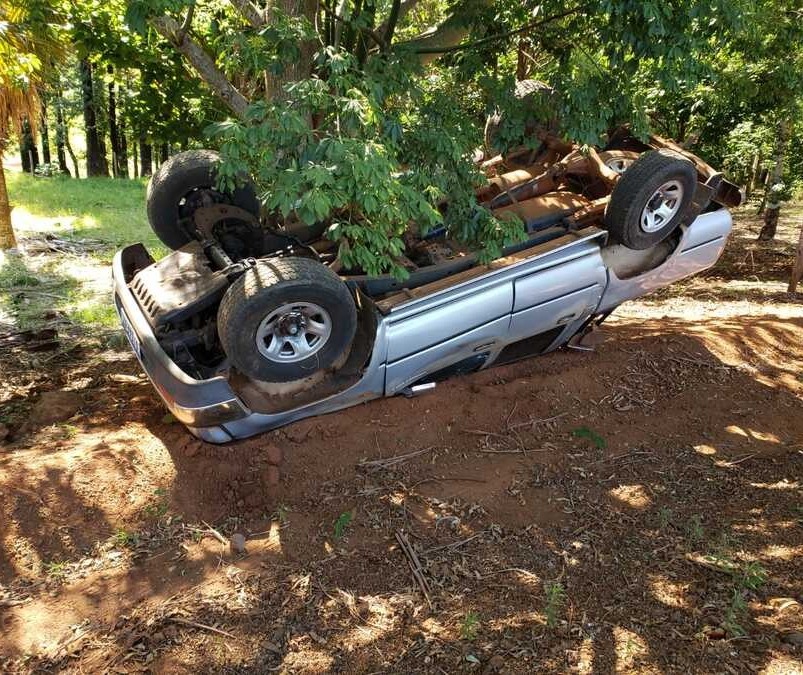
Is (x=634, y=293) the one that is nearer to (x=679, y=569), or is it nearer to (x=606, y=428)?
(x=606, y=428)

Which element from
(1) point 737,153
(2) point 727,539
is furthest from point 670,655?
(1) point 737,153

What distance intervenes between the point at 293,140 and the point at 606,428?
2989 mm

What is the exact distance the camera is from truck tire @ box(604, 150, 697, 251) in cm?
445

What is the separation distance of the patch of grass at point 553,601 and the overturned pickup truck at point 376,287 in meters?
1.69

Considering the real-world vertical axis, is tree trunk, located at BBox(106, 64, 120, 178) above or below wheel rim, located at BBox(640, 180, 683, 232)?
above

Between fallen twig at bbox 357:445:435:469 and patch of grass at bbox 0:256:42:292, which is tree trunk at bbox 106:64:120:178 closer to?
patch of grass at bbox 0:256:42:292

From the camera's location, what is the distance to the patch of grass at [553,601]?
285 centimetres

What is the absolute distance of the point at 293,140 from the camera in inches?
130

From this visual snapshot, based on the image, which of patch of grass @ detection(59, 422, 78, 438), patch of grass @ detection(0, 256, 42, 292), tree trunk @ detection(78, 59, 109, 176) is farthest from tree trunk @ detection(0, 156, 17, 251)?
tree trunk @ detection(78, 59, 109, 176)

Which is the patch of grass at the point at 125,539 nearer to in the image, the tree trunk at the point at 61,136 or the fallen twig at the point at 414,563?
the fallen twig at the point at 414,563

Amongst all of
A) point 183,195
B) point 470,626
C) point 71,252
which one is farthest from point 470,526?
point 71,252

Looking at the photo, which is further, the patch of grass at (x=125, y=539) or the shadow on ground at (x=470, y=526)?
the patch of grass at (x=125, y=539)

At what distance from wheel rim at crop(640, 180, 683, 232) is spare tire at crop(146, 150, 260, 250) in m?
2.99

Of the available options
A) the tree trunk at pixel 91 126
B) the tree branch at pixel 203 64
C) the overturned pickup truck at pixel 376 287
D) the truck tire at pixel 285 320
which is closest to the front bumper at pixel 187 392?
the overturned pickup truck at pixel 376 287
